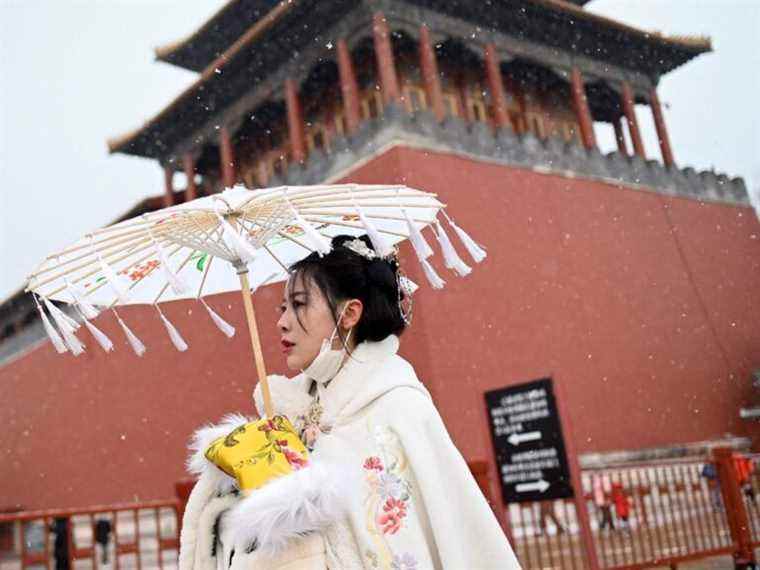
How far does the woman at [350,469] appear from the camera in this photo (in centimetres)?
172

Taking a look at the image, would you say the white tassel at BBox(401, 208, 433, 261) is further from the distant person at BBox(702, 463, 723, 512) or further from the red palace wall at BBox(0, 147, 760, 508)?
the red palace wall at BBox(0, 147, 760, 508)

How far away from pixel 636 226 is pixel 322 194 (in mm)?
12386

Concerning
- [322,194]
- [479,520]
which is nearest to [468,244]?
[322,194]

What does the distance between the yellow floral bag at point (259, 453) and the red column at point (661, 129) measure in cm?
1455

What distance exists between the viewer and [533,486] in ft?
16.7

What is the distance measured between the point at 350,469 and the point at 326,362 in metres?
0.33

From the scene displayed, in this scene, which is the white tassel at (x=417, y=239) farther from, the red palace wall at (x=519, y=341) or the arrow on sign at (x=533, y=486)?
the red palace wall at (x=519, y=341)

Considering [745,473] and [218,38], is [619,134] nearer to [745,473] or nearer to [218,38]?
[218,38]

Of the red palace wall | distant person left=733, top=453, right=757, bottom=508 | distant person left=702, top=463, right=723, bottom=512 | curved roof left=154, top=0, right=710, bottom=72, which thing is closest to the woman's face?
distant person left=702, top=463, right=723, bottom=512

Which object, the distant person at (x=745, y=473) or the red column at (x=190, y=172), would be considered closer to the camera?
the distant person at (x=745, y=473)

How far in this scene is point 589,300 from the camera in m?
12.2

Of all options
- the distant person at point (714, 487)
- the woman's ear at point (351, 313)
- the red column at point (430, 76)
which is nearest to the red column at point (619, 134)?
the red column at point (430, 76)

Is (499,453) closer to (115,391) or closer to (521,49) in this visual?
(521,49)

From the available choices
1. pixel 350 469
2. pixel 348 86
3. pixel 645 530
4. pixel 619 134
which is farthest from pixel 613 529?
pixel 619 134
